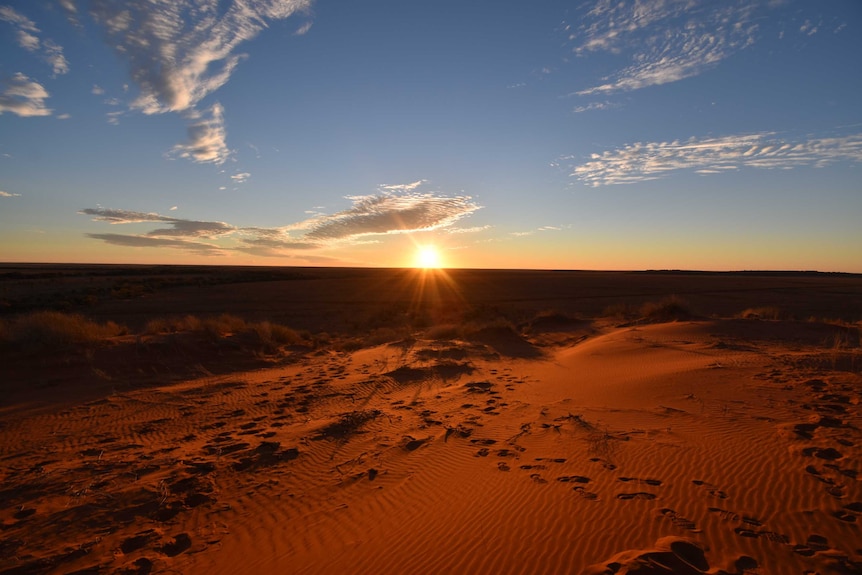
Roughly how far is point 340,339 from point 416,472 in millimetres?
13771

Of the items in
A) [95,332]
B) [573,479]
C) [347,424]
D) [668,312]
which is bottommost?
[347,424]

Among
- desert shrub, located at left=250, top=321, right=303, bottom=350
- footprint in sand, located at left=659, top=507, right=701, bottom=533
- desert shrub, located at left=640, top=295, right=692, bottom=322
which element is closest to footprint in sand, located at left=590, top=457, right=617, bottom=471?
footprint in sand, located at left=659, top=507, right=701, bottom=533

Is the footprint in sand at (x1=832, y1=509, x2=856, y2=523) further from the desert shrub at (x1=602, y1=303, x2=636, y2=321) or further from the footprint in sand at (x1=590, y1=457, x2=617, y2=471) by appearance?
the desert shrub at (x1=602, y1=303, x2=636, y2=321)

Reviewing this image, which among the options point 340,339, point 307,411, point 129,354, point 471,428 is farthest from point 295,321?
point 471,428

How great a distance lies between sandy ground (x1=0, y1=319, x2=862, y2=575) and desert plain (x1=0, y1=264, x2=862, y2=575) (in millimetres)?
31

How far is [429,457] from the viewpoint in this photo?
663cm

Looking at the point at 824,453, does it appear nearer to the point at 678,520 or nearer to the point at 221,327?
the point at 678,520

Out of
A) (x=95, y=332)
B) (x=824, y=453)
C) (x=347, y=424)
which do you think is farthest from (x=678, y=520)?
(x=95, y=332)

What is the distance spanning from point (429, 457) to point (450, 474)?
69 cm

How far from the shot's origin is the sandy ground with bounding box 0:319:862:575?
13.6 ft

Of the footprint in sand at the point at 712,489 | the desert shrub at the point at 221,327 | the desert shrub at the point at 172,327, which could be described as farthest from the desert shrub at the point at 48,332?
the footprint in sand at the point at 712,489

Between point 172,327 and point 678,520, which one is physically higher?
point 172,327

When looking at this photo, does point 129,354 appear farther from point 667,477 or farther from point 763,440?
point 763,440

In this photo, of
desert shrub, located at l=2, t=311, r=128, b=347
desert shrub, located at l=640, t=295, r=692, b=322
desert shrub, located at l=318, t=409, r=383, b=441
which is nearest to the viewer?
desert shrub, located at l=318, t=409, r=383, b=441
